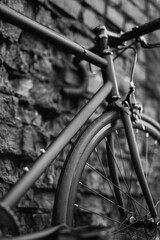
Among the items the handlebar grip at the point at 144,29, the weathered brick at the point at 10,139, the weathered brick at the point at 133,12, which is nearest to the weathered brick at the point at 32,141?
the weathered brick at the point at 10,139

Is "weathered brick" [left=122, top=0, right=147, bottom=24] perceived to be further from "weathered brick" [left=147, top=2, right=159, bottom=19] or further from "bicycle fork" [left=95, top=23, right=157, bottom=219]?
"bicycle fork" [left=95, top=23, right=157, bottom=219]

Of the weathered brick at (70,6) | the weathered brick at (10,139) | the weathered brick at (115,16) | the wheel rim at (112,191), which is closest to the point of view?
the wheel rim at (112,191)

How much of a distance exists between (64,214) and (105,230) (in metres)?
0.19

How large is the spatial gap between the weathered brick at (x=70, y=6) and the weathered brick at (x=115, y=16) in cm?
25

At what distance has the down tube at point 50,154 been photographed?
Answer: 741mm

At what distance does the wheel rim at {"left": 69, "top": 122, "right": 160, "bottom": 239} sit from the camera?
40.5 inches

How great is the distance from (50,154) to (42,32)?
365 mm

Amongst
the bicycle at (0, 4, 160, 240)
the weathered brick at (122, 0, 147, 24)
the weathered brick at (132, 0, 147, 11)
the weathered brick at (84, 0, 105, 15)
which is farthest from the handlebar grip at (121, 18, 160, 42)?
the weathered brick at (132, 0, 147, 11)

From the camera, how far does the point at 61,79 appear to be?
1.52 m

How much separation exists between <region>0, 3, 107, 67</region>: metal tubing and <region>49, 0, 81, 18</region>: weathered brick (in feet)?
1.72

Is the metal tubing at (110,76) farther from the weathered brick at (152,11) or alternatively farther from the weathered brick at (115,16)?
the weathered brick at (152,11)

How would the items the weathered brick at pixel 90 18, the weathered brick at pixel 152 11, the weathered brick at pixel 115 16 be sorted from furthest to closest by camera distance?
1. the weathered brick at pixel 152 11
2. the weathered brick at pixel 115 16
3. the weathered brick at pixel 90 18

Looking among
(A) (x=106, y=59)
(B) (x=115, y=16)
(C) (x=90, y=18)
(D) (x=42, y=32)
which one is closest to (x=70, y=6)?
(C) (x=90, y=18)

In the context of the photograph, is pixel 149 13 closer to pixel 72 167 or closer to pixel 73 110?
pixel 73 110
